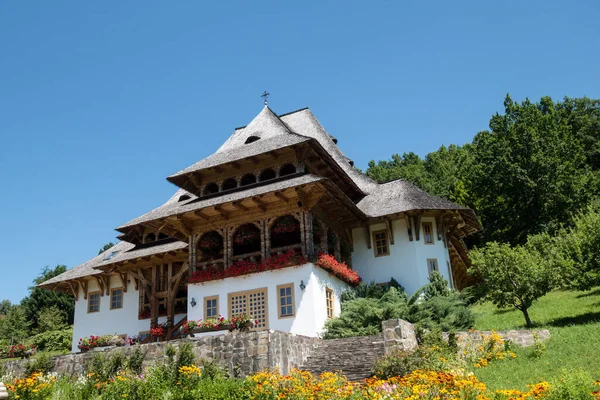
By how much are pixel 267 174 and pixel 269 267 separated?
5.05 m

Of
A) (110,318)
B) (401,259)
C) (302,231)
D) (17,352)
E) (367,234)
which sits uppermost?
(367,234)

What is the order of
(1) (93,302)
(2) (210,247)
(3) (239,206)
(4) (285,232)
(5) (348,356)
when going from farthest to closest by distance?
(1) (93,302) < (2) (210,247) < (4) (285,232) < (3) (239,206) < (5) (348,356)

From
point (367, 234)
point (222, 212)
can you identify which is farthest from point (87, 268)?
point (367, 234)

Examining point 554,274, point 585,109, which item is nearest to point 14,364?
point 554,274

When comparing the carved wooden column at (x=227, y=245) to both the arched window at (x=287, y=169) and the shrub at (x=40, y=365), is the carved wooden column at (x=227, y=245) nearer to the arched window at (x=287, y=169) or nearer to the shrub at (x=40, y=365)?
the arched window at (x=287, y=169)

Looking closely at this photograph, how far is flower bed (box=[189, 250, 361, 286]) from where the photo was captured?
2055 cm

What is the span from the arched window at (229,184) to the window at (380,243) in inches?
270

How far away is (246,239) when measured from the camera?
23484 millimetres

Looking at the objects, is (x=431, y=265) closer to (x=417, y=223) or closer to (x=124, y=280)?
(x=417, y=223)

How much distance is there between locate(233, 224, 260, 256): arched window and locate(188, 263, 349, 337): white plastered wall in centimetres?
230

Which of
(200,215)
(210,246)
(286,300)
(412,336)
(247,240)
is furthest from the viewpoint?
(247,240)

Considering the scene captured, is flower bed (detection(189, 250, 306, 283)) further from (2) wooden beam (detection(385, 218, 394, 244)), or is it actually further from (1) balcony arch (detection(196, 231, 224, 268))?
(2) wooden beam (detection(385, 218, 394, 244))

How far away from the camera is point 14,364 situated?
17.8m

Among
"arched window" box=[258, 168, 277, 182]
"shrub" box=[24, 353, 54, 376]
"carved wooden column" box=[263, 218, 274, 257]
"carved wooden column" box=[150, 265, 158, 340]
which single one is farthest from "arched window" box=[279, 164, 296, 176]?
"shrub" box=[24, 353, 54, 376]
